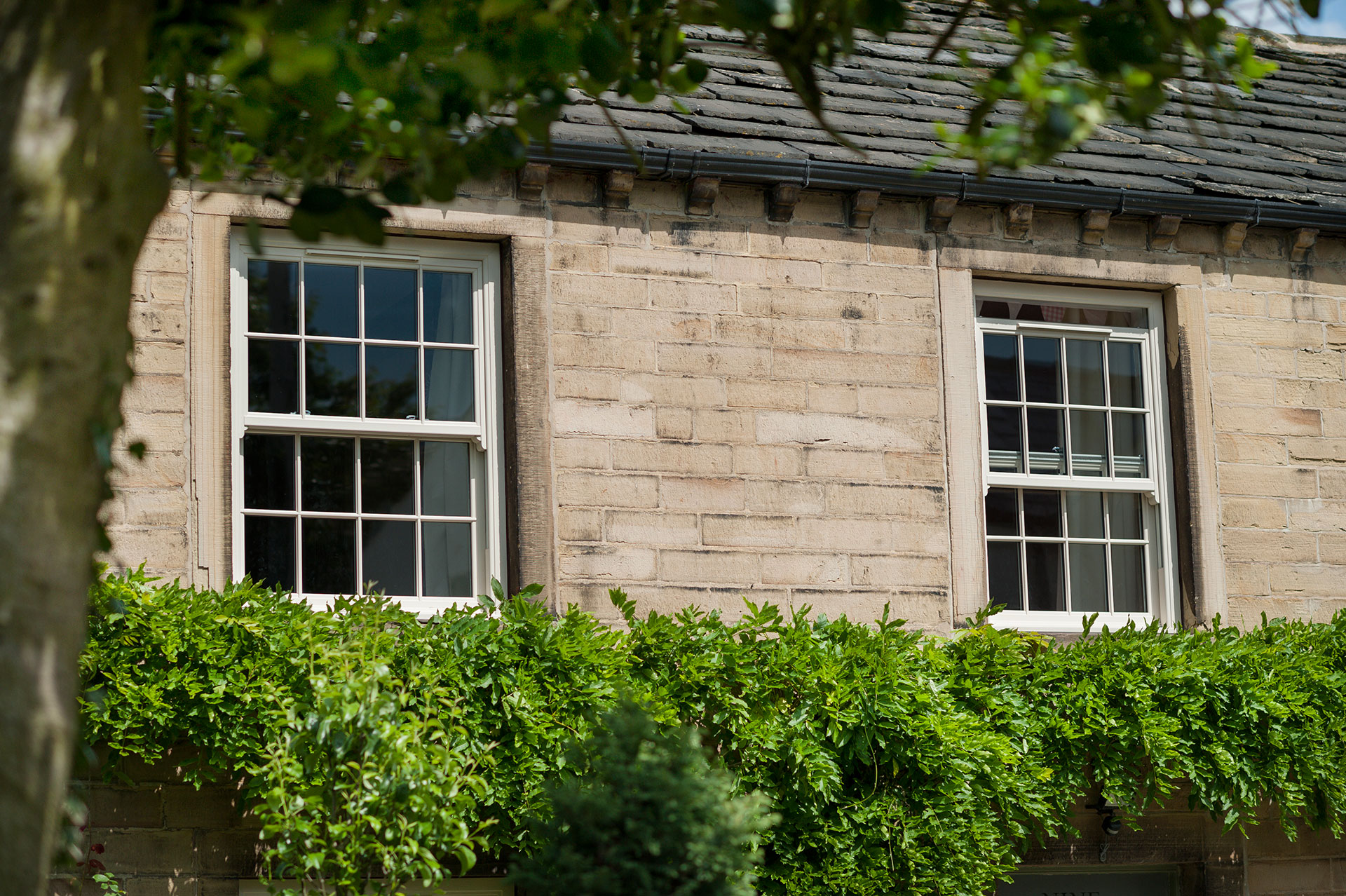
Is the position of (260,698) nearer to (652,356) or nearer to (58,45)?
(652,356)

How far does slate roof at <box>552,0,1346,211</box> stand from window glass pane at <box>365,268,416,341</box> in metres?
1.08

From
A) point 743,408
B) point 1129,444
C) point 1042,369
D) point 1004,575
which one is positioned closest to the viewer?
→ point 743,408

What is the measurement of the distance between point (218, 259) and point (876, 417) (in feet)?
11.0

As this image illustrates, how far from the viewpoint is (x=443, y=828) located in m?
5.69

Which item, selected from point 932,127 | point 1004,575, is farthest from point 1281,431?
point 932,127

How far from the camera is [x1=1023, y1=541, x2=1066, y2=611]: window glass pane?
7953 mm

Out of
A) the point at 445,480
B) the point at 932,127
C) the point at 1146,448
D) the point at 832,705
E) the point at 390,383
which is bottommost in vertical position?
the point at 832,705

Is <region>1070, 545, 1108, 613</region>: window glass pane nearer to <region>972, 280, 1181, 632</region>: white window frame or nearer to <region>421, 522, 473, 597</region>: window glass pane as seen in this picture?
<region>972, 280, 1181, 632</region>: white window frame

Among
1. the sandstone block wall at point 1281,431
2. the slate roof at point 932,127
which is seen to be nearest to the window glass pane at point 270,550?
the slate roof at point 932,127

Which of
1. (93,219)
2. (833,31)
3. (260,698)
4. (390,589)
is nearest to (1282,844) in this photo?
(390,589)

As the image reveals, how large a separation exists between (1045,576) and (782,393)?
1837 mm

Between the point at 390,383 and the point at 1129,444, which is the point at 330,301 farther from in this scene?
the point at 1129,444

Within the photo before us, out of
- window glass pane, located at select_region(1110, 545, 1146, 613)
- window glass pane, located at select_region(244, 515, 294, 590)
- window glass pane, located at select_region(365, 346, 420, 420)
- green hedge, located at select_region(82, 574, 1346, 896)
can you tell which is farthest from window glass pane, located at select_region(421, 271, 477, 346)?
window glass pane, located at select_region(1110, 545, 1146, 613)

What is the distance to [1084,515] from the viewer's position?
319 inches
